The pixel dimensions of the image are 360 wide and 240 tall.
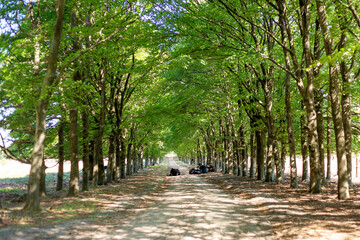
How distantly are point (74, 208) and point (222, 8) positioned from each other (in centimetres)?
1117

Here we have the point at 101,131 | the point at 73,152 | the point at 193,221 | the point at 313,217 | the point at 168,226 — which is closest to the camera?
the point at 168,226

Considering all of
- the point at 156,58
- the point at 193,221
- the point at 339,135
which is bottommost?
the point at 193,221

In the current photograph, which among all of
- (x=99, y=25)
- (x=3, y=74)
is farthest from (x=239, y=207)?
(x=3, y=74)

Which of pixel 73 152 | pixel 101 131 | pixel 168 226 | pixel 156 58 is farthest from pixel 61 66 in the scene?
pixel 168 226

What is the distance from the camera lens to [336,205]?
996 cm

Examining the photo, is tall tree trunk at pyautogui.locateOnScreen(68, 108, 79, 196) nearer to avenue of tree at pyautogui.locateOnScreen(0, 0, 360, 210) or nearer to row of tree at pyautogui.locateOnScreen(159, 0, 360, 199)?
avenue of tree at pyautogui.locateOnScreen(0, 0, 360, 210)

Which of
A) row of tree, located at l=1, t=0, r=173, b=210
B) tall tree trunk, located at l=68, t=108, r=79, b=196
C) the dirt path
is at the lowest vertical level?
the dirt path

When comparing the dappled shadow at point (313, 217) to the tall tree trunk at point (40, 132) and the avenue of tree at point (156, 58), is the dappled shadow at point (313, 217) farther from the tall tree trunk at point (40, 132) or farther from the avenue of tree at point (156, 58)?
the tall tree trunk at point (40, 132)

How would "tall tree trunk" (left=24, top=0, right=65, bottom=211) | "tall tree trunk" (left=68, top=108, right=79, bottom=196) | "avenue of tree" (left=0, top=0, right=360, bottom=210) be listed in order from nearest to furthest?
"tall tree trunk" (left=24, top=0, right=65, bottom=211) → "avenue of tree" (left=0, top=0, right=360, bottom=210) → "tall tree trunk" (left=68, top=108, right=79, bottom=196)

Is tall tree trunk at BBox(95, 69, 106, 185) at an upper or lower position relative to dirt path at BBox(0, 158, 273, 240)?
upper

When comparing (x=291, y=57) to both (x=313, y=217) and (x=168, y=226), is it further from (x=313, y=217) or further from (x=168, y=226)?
(x=168, y=226)

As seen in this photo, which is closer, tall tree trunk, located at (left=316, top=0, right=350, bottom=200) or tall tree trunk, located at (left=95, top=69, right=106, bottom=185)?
tall tree trunk, located at (left=316, top=0, right=350, bottom=200)

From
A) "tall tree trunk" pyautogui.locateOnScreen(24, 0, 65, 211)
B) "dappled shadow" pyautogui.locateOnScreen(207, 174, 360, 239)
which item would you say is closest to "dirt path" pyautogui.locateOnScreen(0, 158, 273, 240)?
"dappled shadow" pyautogui.locateOnScreen(207, 174, 360, 239)

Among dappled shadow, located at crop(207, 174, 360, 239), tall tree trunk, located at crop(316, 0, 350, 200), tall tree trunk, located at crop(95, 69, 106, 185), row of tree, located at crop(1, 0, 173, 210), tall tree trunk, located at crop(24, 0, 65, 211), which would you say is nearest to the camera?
dappled shadow, located at crop(207, 174, 360, 239)
